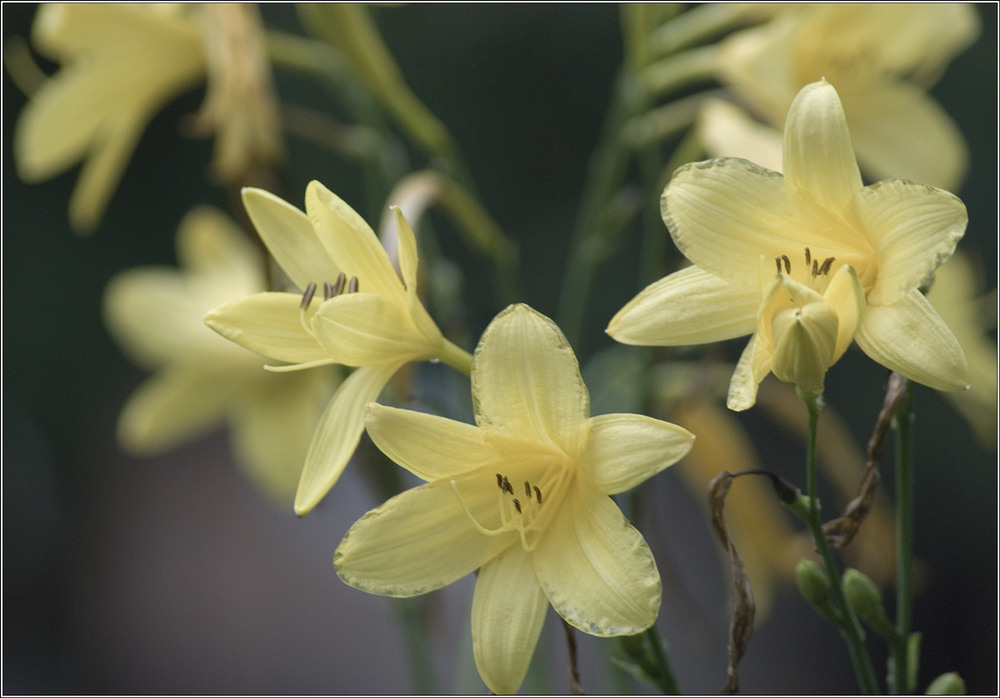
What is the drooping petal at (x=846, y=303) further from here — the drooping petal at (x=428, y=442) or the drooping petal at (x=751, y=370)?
the drooping petal at (x=428, y=442)

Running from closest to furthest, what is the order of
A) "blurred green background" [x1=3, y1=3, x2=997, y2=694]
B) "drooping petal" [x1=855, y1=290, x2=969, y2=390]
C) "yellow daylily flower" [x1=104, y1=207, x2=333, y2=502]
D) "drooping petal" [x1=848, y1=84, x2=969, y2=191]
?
"drooping petal" [x1=855, y1=290, x2=969, y2=390]
"drooping petal" [x1=848, y1=84, x2=969, y2=191]
"yellow daylily flower" [x1=104, y1=207, x2=333, y2=502]
"blurred green background" [x1=3, y1=3, x2=997, y2=694]

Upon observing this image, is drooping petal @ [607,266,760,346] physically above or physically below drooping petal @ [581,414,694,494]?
above

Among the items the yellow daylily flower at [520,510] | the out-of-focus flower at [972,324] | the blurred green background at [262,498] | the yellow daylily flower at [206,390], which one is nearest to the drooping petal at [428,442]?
the yellow daylily flower at [520,510]

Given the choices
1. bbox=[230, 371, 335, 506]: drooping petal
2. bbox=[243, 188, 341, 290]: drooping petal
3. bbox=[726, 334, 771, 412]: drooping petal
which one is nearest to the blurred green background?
bbox=[230, 371, 335, 506]: drooping petal

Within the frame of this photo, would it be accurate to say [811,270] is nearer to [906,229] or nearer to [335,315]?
[906,229]

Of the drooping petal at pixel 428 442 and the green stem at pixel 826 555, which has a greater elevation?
the drooping petal at pixel 428 442

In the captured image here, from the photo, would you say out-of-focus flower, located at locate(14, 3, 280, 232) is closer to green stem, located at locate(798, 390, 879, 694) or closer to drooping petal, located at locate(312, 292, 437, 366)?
drooping petal, located at locate(312, 292, 437, 366)

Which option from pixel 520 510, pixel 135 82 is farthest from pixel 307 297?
pixel 135 82
